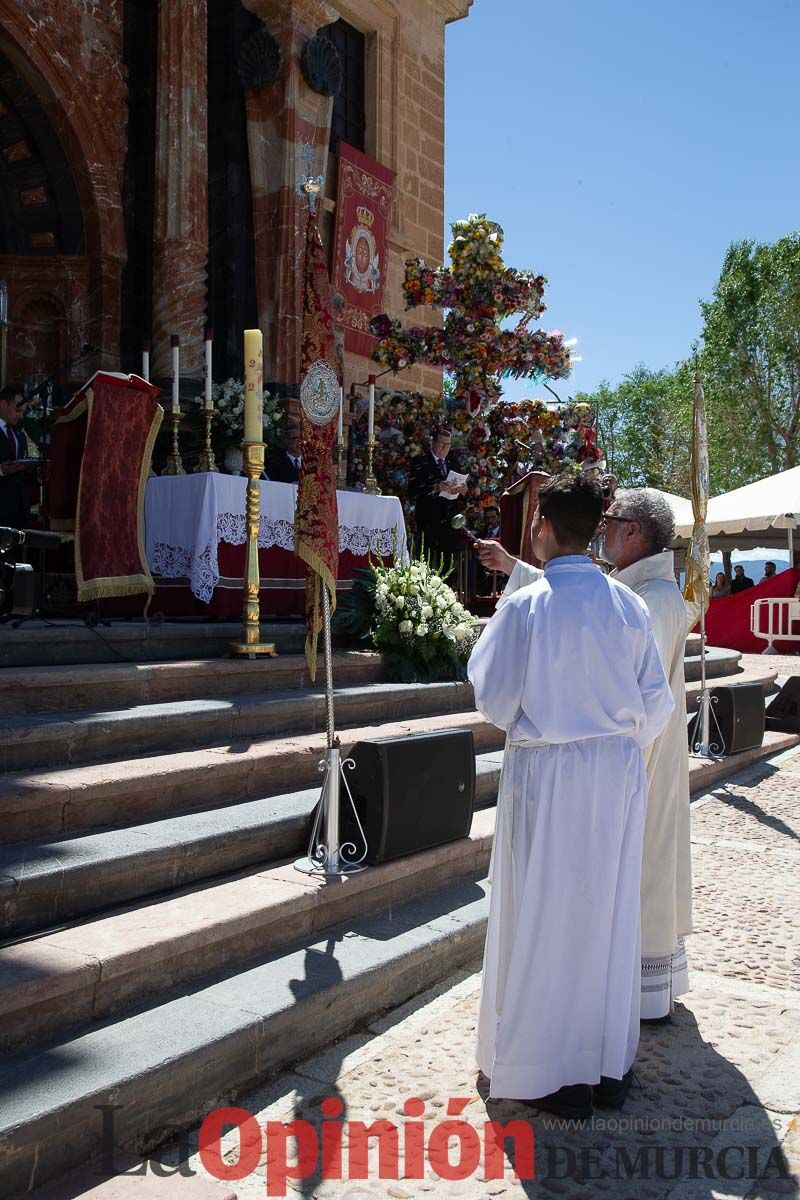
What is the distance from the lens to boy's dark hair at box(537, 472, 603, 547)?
3152mm

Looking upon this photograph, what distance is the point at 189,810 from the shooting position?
15.1ft

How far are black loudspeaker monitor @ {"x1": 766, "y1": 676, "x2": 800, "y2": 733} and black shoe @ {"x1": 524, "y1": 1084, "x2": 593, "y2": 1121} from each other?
8.57m

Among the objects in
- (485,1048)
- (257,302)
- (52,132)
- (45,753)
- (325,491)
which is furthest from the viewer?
(257,302)

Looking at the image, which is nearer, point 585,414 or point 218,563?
point 218,563

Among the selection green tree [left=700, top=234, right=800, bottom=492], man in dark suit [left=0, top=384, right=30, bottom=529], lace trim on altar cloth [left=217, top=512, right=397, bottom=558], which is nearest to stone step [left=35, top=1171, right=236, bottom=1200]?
lace trim on altar cloth [left=217, top=512, right=397, bottom=558]

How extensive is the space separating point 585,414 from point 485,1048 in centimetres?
825

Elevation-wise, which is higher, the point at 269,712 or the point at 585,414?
the point at 585,414

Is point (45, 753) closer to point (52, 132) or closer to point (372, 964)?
point (372, 964)

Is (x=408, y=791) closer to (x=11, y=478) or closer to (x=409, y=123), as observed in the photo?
(x=11, y=478)

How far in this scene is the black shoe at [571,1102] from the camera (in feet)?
10.1

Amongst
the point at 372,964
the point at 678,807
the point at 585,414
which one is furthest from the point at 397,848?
the point at 585,414

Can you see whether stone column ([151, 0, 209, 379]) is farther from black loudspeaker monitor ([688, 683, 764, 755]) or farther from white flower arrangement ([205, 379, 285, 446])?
black loudspeaker monitor ([688, 683, 764, 755])

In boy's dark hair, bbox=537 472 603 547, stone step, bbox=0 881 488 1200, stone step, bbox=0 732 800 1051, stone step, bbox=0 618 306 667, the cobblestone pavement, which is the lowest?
the cobblestone pavement

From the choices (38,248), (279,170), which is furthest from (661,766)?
(279,170)
